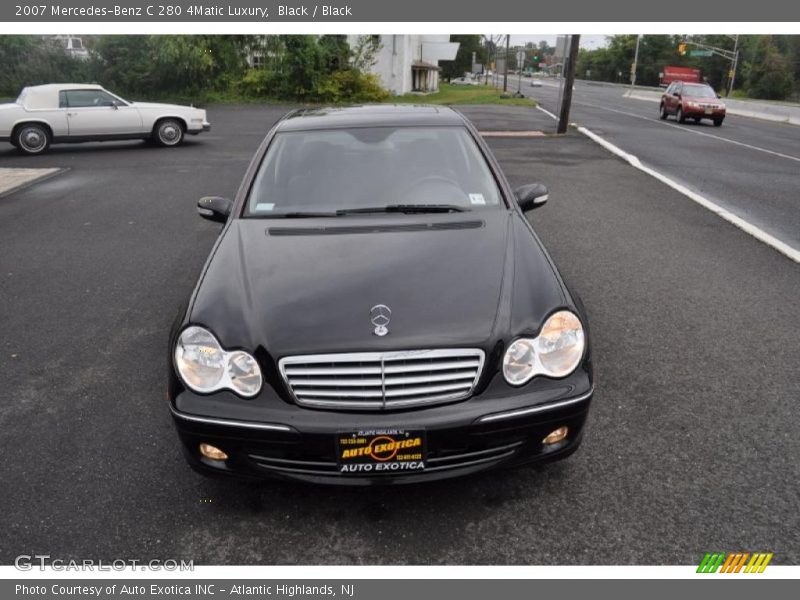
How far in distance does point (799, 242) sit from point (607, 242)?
6.94 ft

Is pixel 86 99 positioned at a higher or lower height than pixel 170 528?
higher

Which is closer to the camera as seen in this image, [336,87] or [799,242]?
[799,242]

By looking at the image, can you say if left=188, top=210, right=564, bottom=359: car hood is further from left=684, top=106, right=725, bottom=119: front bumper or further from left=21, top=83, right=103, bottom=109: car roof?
left=684, top=106, right=725, bottom=119: front bumper

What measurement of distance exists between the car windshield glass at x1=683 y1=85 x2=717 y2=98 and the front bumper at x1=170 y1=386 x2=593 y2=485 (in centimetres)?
2642

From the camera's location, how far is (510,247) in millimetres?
3328

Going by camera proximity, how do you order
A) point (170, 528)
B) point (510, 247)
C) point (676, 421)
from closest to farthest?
point (170, 528) → point (510, 247) → point (676, 421)

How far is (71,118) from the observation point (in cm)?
1532

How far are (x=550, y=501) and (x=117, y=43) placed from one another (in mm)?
40878

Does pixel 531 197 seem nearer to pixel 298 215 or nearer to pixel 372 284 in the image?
pixel 298 215

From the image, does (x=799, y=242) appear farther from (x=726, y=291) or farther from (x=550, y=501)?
(x=550, y=501)

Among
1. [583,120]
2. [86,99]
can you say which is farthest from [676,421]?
[583,120]

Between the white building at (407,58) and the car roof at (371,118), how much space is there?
123 feet

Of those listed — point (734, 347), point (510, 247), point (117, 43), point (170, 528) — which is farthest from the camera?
point (117, 43)

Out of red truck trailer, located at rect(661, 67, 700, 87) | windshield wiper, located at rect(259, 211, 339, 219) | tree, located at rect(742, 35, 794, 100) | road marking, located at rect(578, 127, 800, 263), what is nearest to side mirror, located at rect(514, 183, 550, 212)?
windshield wiper, located at rect(259, 211, 339, 219)
